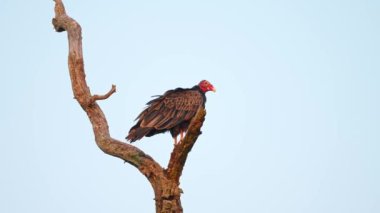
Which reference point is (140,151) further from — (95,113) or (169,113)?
(169,113)

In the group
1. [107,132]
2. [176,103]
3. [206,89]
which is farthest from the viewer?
[206,89]

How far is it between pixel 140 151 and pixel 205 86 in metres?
3.75

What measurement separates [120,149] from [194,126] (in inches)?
32.2

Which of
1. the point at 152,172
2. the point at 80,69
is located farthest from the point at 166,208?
the point at 80,69

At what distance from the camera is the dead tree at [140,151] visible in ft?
18.3

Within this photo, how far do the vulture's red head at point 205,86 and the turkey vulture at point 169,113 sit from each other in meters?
0.35

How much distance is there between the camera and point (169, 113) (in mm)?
8039

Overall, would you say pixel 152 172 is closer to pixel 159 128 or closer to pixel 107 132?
pixel 107 132

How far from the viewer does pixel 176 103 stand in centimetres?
826

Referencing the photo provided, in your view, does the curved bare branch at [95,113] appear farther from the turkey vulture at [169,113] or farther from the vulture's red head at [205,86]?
the vulture's red head at [205,86]

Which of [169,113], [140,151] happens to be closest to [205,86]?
[169,113]

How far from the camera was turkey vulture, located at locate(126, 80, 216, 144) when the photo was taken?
754cm

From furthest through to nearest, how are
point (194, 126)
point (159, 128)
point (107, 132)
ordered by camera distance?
1. point (159, 128)
2. point (107, 132)
3. point (194, 126)

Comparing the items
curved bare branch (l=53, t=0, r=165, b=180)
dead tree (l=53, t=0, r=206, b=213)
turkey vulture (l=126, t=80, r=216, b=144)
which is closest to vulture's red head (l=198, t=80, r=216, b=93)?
turkey vulture (l=126, t=80, r=216, b=144)
